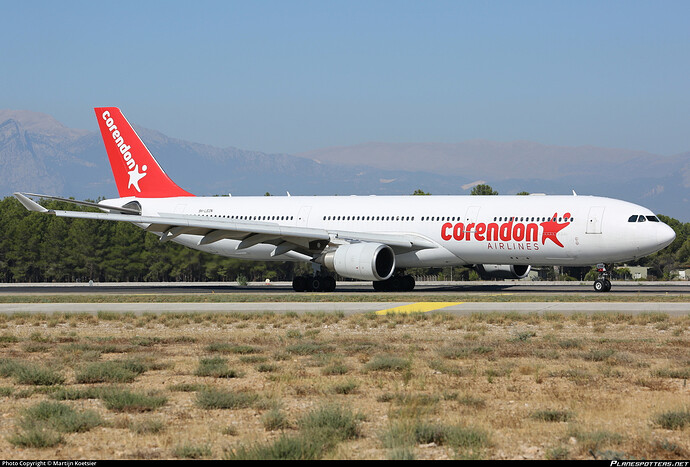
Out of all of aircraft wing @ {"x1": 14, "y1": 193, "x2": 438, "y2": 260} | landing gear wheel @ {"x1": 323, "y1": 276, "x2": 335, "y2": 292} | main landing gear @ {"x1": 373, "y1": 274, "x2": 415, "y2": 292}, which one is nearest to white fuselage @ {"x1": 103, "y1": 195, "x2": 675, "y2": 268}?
aircraft wing @ {"x1": 14, "y1": 193, "x2": 438, "y2": 260}

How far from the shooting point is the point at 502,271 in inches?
1485

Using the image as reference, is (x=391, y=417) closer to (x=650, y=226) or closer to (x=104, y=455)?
(x=104, y=455)

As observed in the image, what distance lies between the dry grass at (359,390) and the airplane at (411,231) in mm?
11060

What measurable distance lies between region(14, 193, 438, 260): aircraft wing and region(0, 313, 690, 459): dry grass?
521 inches

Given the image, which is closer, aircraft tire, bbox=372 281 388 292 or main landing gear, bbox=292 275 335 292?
main landing gear, bbox=292 275 335 292

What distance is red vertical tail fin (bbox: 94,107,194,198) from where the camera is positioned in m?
42.7

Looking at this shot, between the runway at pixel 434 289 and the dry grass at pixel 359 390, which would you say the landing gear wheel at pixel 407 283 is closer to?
the runway at pixel 434 289

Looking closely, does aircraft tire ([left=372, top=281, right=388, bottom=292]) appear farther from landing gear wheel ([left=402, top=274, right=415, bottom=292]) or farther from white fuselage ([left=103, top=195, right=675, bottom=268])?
white fuselage ([left=103, top=195, right=675, bottom=268])

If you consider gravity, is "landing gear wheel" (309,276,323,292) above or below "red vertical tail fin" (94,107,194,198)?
below

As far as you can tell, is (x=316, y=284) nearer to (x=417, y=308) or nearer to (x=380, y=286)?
(x=380, y=286)

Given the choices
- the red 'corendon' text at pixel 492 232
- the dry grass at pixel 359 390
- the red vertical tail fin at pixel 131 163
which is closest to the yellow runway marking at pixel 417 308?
the dry grass at pixel 359 390

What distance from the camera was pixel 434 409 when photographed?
10.5 meters

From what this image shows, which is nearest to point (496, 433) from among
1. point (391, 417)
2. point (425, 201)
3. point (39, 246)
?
point (391, 417)

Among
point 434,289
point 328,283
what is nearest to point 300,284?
point 328,283
